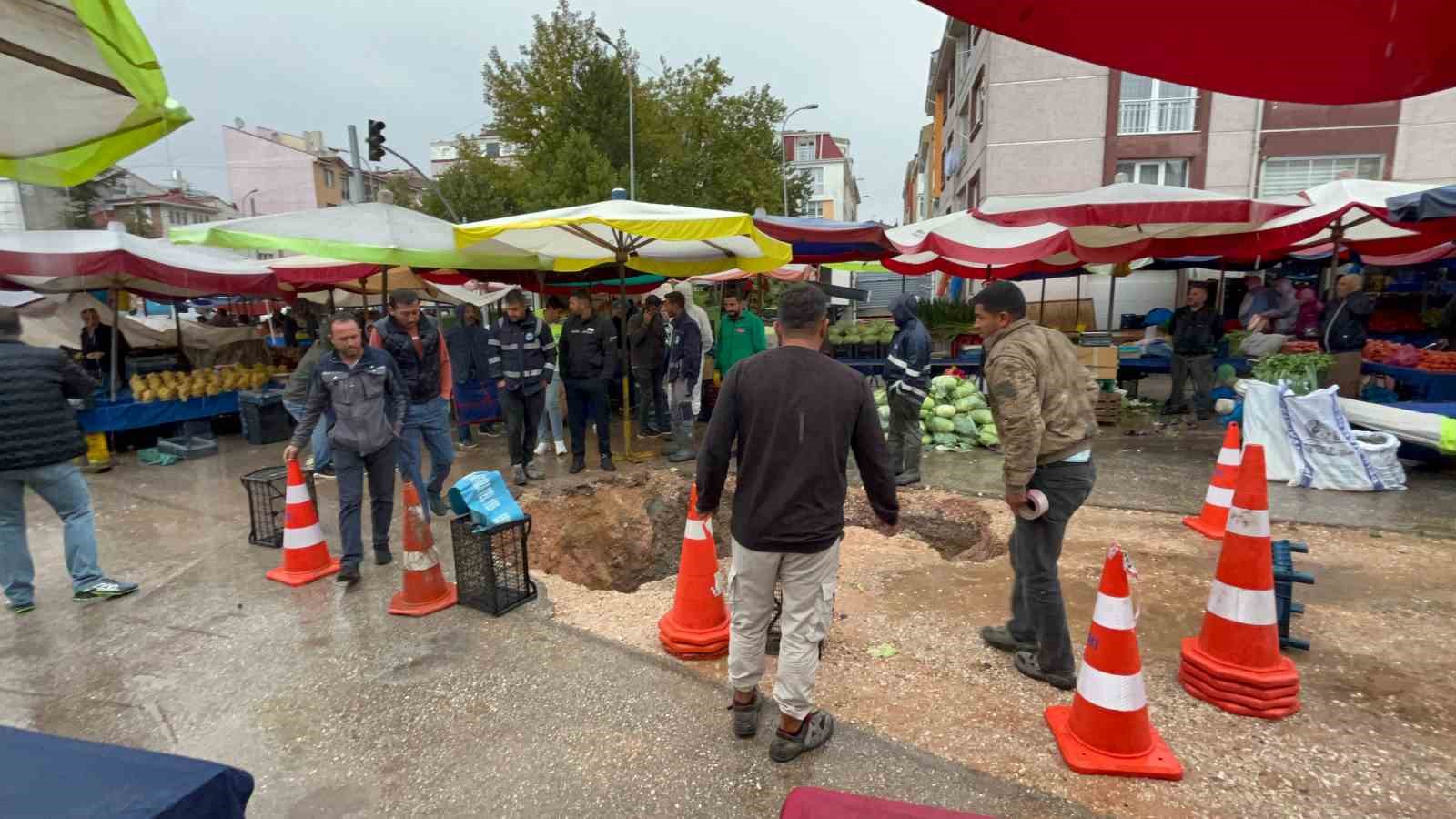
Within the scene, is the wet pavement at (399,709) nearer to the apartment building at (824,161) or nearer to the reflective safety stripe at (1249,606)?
the reflective safety stripe at (1249,606)

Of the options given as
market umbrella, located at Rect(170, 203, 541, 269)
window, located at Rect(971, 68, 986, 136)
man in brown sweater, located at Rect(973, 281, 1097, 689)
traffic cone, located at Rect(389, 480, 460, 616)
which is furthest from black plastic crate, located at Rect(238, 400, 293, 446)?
window, located at Rect(971, 68, 986, 136)

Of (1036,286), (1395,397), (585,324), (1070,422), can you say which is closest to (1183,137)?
(1036,286)

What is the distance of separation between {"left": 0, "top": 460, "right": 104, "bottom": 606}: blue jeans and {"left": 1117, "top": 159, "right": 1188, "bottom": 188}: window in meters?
20.0

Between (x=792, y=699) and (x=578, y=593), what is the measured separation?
2172mm

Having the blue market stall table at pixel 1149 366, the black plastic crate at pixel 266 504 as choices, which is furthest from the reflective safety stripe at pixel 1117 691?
the blue market stall table at pixel 1149 366

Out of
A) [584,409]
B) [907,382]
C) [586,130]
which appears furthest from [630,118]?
[907,382]

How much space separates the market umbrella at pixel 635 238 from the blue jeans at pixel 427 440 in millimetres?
1649

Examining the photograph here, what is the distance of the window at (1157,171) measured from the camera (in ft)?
56.8

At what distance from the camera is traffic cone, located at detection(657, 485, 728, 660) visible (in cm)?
377

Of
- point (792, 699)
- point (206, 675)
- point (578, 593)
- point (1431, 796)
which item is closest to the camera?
point (1431, 796)

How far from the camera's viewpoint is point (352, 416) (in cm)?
470

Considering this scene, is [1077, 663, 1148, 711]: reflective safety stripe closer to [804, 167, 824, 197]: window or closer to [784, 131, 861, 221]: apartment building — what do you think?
[784, 131, 861, 221]: apartment building

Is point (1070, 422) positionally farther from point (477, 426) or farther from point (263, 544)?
point (477, 426)

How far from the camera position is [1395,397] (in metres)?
8.08
